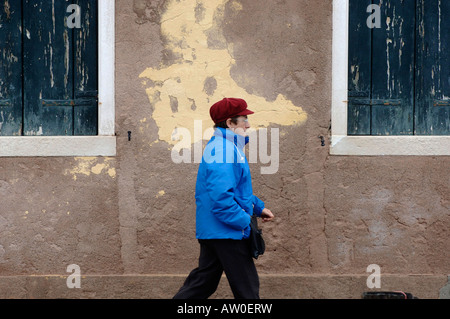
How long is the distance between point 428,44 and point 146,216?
9.04 feet

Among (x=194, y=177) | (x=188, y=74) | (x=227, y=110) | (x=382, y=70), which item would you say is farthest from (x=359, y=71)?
(x=227, y=110)

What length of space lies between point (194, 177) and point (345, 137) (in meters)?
1.27

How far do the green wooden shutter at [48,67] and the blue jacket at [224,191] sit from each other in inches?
69.3

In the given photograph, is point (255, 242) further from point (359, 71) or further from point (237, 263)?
point (359, 71)

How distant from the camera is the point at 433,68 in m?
4.86

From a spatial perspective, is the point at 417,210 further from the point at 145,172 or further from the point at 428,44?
the point at 145,172

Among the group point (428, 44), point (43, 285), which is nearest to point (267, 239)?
point (43, 285)

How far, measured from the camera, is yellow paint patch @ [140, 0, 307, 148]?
4.64 meters

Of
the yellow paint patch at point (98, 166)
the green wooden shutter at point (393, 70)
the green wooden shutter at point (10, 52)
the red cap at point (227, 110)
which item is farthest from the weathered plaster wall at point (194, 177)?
the red cap at point (227, 110)

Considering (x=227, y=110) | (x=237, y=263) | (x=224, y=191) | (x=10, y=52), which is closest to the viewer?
(x=224, y=191)

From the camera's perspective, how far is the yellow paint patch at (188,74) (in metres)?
4.64

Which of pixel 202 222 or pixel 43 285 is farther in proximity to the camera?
pixel 43 285

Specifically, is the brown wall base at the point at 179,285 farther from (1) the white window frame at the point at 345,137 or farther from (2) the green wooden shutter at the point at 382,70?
(2) the green wooden shutter at the point at 382,70

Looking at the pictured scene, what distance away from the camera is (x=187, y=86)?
183 inches
